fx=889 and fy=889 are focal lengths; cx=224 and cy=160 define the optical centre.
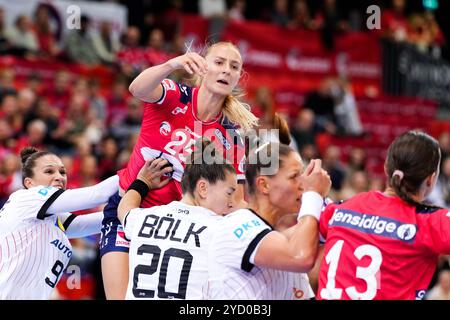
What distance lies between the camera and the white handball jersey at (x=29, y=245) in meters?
6.83

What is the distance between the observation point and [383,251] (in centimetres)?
525

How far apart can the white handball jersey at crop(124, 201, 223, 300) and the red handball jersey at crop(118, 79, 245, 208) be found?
129 centimetres

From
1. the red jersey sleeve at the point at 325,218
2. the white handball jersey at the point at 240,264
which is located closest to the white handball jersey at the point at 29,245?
the white handball jersey at the point at 240,264

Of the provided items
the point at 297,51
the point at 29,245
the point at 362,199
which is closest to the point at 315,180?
the point at 362,199

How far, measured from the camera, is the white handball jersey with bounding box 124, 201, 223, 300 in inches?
226

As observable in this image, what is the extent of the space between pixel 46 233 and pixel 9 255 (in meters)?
0.33

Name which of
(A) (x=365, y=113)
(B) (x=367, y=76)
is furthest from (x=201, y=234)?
(B) (x=367, y=76)

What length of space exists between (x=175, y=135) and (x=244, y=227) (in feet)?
5.91

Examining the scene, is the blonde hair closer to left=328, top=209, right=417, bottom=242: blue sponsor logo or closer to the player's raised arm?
the player's raised arm

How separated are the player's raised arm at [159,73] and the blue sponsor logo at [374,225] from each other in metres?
1.60

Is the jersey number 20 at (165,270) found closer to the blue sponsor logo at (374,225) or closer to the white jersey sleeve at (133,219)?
the white jersey sleeve at (133,219)

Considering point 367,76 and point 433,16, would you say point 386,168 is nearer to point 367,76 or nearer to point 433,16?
point 367,76

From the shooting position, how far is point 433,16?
21562 millimetres

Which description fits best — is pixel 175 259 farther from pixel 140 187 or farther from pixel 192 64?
pixel 192 64
